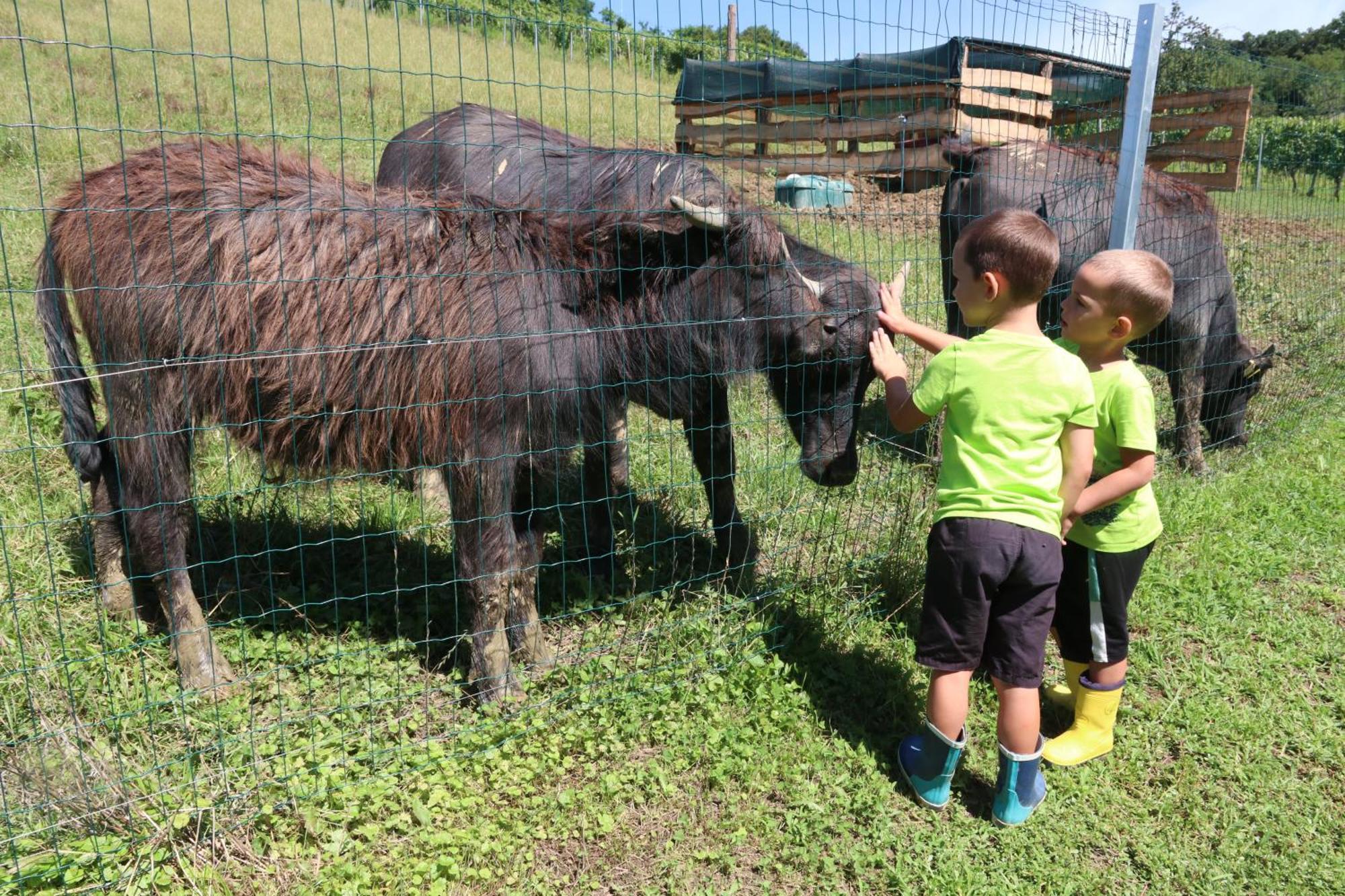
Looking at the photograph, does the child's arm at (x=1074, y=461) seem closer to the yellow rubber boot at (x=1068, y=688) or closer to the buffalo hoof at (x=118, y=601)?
the yellow rubber boot at (x=1068, y=688)

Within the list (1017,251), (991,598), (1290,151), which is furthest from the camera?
(1290,151)

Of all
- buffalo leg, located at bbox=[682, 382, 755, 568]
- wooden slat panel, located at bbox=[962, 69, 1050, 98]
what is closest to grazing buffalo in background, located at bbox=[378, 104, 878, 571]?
buffalo leg, located at bbox=[682, 382, 755, 568]

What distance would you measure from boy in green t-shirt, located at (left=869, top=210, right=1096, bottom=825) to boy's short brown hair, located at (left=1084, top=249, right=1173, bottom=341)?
287mm

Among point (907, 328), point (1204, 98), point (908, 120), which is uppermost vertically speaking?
point (1204, 98)

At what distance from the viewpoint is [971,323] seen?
10.0 ft

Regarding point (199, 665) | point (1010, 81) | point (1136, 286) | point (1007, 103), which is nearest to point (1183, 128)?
point (1007, 103)

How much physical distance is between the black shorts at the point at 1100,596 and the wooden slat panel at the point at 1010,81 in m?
1.93

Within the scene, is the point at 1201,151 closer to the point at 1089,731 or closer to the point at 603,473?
the point at 1089,731

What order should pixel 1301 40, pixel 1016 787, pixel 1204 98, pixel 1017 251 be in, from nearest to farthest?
1. pixel 1017 251
2. pixel 1016 787
3. pixel 1204 98
4. pixel 1301 40

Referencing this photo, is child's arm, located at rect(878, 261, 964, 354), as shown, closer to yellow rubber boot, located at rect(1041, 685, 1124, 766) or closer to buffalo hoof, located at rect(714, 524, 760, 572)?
yellow rubber boot, located at rect(1041, 685, 1124, 766)

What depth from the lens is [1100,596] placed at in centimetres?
328

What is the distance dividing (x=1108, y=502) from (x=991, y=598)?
1.89ft

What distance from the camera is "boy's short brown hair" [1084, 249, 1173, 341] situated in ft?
9.80

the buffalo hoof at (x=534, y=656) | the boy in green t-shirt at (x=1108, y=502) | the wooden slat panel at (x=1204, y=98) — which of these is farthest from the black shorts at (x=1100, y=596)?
the wooden slat panel at (x=1204, y=98)
